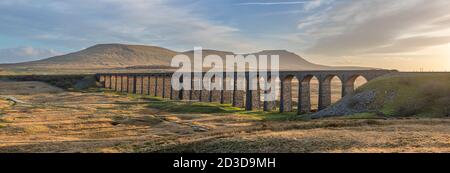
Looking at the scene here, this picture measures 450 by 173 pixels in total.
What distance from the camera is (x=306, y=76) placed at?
6256cm

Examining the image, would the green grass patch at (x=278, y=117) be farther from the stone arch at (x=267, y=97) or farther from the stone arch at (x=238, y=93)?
the stone arch at (x=238, y=93)

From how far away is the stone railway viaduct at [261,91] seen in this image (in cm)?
5631

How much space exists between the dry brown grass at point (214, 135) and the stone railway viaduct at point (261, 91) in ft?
46.1

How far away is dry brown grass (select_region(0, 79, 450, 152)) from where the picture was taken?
21.0 m

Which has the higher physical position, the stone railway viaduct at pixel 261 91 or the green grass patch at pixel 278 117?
the stone railway viaduct at pixel 261 91

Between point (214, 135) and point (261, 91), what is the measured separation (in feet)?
154

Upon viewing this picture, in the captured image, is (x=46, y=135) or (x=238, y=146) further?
(x=46, y=135)

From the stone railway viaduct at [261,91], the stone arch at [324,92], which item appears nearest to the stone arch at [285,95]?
the stone railway viaduct at [261,91]

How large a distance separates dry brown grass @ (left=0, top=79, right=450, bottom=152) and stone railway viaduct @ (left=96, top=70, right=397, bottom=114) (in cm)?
1404

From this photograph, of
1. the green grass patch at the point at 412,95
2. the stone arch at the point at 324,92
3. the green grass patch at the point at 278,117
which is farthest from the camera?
the stone arch at the point at 324,92
